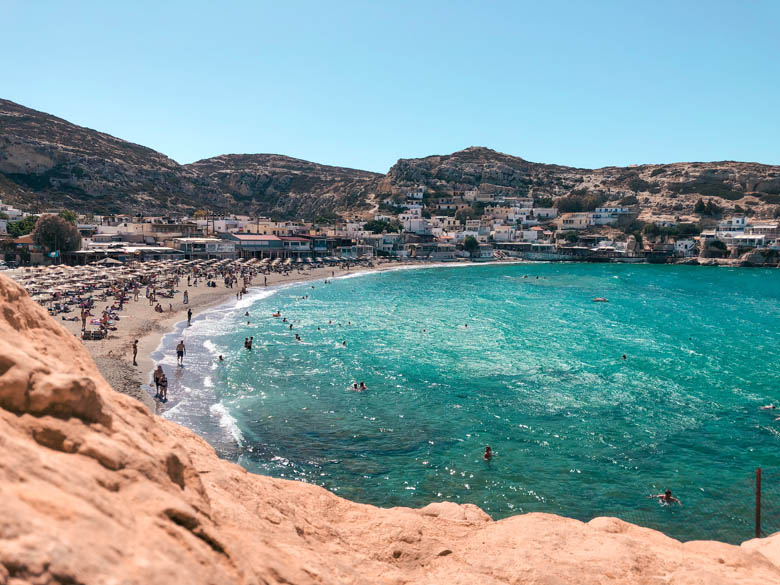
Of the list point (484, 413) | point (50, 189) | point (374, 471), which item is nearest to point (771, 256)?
point (484, 413)

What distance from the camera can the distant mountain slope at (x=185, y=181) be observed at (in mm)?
136375

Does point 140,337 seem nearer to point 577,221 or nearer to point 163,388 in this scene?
point 163,388

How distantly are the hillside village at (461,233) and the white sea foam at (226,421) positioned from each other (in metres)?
60.6

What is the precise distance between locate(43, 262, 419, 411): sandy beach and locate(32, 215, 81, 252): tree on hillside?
722 inches

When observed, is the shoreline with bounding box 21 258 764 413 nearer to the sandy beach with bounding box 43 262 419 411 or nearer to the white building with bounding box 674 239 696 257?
the sandy beach with bounding box 43 262 419 411

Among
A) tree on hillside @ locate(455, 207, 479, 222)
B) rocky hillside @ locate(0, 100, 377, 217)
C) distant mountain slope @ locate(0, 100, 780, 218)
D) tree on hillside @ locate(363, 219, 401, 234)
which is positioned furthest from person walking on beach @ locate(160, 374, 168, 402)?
tree on hillside @ locate(455, 207, 479, 222)

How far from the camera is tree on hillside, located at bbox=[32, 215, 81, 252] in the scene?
72406 millimetres

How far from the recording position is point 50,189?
13575cm

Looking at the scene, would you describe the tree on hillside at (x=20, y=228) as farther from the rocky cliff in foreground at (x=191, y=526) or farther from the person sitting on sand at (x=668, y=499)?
the person sitting on sand at (x=668, y=499)

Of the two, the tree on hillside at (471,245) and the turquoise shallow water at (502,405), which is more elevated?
the tree on hillside at (471,245)

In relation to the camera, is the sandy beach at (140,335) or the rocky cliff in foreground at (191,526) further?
the sandy beach at (140,335)

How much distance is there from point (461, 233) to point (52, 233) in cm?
9866

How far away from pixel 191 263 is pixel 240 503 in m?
81.1

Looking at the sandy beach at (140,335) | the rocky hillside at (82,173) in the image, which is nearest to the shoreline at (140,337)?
the sandy beach at (140,335)
